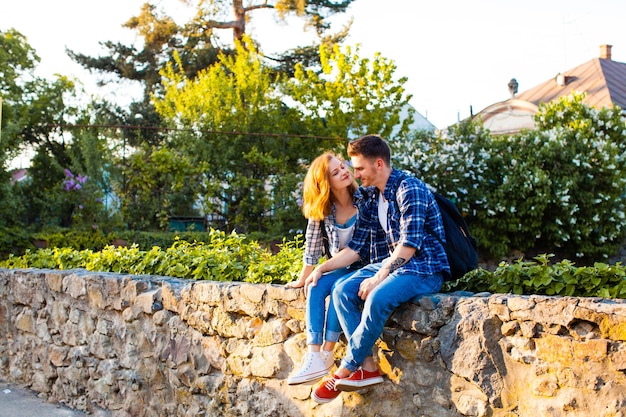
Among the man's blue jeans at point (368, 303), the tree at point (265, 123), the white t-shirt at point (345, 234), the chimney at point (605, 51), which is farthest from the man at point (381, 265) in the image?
the chimney at point (605, 51)

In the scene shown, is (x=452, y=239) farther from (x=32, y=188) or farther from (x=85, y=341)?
(x=32, y=188)

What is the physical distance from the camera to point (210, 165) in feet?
49.1

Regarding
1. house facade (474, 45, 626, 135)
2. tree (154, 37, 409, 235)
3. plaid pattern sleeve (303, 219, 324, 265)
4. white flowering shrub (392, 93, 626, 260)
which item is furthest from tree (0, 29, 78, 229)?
house facade (474, 45, 626, 135)

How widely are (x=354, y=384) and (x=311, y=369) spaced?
10.9 inches

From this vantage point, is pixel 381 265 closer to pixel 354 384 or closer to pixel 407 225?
pixel 407 225

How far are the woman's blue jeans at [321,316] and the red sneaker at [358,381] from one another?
245 millimetres

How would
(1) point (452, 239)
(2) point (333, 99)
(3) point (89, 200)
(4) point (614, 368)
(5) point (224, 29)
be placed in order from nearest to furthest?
(4) point (614, 368)
(1) point (452, 239)
(3) point (89, 200)
(2) point (333, 99)
(5) point (224, 29)

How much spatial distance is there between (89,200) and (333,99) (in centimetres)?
684

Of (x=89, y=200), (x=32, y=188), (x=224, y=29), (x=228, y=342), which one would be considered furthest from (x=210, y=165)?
(x=228, y=342)

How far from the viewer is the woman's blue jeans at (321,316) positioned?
11.9 ft

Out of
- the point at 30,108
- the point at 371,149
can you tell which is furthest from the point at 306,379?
the point at 30,108

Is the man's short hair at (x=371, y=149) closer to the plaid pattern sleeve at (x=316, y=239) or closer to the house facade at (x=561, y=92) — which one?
the plaid pattern sleeve at (x=316, y=239)

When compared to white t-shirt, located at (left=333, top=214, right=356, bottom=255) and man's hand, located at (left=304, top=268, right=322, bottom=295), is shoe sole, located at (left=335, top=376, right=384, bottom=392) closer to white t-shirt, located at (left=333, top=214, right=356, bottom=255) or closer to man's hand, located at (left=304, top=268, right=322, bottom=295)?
man's hand, located at (left=304, top=268, right=322, bottom=295)

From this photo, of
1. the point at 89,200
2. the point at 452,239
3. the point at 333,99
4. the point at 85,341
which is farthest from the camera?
the point at 333,99
